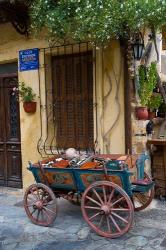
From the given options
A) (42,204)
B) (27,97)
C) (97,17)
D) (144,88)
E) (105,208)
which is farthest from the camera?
(27,97)

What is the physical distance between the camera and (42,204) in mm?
4973

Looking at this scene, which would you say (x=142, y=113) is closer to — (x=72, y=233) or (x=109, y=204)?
(x=109, y=204)

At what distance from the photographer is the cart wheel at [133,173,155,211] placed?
5227 millimetres

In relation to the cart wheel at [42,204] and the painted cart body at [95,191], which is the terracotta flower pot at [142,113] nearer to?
the painted cart body at [95,191]

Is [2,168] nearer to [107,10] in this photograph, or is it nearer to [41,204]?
[41,204]

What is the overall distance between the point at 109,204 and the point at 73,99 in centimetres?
225

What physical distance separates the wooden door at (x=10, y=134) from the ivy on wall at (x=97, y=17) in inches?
81.0

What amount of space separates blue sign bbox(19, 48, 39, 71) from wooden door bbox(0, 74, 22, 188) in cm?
44

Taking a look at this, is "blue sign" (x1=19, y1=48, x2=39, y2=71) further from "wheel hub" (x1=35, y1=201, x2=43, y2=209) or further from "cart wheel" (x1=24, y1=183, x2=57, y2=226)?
"wheel hub" (x1=35, y1=201, x2=43, y2=209)

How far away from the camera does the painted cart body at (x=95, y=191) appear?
4414mm

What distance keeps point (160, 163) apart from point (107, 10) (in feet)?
8.95

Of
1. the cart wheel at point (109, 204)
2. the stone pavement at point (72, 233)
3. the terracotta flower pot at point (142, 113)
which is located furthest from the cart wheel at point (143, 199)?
the terracotta flower pot at point (142, 113)

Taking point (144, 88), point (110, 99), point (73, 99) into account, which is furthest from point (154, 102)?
point (73, 99)

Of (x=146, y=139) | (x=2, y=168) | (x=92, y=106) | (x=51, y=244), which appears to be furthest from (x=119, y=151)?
(x=2, y=168)
